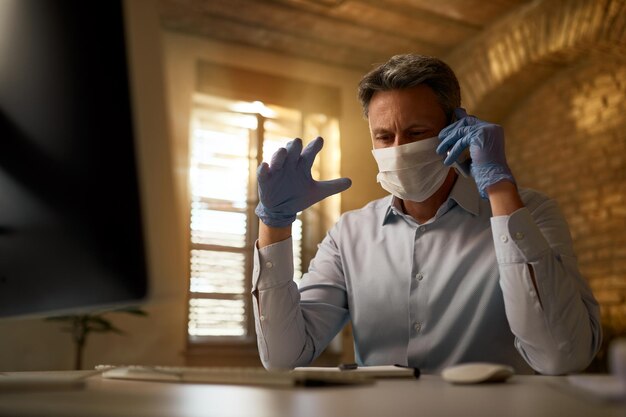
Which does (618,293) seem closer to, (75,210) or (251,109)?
(251,109)

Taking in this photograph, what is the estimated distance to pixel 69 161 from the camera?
0.52m

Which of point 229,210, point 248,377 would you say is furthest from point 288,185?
point 229,210

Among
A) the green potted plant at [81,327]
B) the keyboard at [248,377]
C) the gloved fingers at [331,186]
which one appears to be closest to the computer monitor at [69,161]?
the keyboard at [248,377]

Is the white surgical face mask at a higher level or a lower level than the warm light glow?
lower

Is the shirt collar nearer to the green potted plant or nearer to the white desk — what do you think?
the white desk

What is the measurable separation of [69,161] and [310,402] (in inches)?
11.4

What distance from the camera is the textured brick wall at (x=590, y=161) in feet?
13.6

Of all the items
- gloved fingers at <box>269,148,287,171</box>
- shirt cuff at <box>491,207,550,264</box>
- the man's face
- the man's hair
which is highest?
the man's hair

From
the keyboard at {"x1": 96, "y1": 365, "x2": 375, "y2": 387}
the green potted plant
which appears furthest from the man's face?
the green potted plant

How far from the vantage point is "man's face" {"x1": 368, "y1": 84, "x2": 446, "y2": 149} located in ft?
5.01

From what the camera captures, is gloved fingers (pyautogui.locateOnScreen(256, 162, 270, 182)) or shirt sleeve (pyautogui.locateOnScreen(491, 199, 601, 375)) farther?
gloved fingers (pyautogui.locateOnScreen(256, 162, 270, 182))

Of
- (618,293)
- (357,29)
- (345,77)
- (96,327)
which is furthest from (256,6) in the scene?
(618,293)

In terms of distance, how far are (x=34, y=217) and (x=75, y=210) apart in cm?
6

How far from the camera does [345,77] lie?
5031 millimetres
